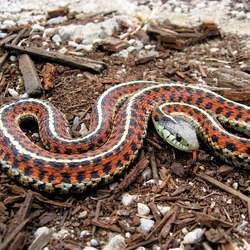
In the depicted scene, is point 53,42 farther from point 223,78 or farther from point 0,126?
point 223,78

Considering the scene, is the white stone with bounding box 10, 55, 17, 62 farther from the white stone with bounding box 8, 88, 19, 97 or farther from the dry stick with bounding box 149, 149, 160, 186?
the dry stick with bounding box 149, 149, 160, 186

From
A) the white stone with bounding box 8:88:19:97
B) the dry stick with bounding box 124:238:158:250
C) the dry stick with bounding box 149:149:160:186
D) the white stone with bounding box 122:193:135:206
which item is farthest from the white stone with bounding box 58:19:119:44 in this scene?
the dry stick with bounding box 124:238:158:250

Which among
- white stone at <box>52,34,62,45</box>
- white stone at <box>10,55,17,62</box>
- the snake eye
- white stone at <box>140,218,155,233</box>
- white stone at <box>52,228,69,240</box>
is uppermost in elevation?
white stone at <box>52,34,62,45</box>

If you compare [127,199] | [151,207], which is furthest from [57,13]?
[151,207]

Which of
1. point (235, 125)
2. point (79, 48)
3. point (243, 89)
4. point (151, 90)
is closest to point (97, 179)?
point (151, 90)

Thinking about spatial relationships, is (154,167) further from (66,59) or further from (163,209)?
(66,59)

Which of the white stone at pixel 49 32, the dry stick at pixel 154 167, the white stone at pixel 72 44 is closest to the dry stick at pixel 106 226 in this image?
the dry stick at pixel 154 167
